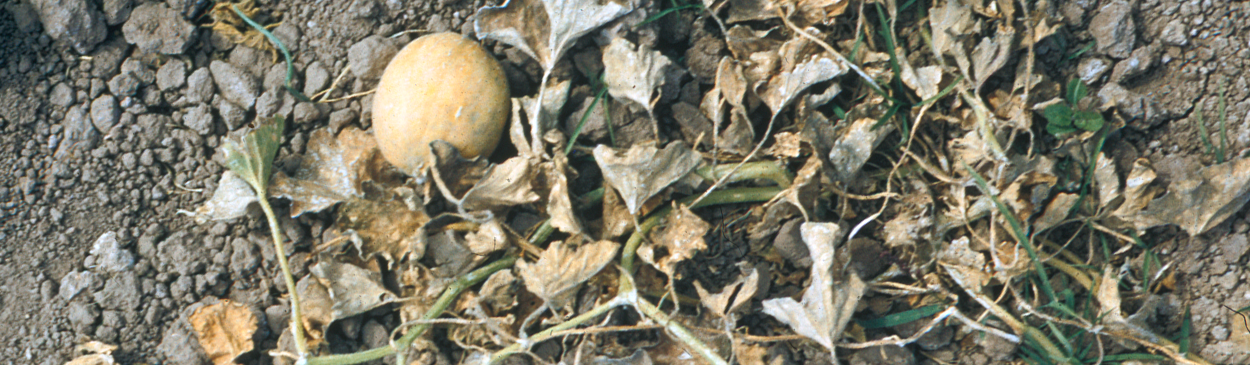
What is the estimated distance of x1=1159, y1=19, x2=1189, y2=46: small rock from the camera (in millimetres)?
1747

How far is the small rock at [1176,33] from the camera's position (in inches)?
68.8

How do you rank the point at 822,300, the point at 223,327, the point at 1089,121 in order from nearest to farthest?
the point at 822,300 → the point at 1089,121 → the point at 223,327

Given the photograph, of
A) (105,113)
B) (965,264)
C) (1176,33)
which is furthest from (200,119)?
(1176,33)

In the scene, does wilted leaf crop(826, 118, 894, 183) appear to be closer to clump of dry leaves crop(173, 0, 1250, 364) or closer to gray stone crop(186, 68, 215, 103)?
clump of dry leaves crop(173, 0, 1250, 364)

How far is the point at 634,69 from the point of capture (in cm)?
171

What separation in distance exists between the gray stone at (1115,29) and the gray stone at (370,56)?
1591 millimetres

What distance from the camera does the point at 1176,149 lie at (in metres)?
1.78

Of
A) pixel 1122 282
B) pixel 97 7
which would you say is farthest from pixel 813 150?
pixel 97 7

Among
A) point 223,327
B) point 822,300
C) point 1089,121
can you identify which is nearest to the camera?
point 822,300

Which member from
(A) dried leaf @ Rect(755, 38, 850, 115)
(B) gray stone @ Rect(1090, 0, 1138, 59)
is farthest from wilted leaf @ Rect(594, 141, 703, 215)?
(B) gray stone @ Rect(1090, 0, 1138, 59)

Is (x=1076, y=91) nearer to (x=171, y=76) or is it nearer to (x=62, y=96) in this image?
(x=171, y=76)

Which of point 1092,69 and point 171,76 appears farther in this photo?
point 171,76

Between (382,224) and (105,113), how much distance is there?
0.74 m

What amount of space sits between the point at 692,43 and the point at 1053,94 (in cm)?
81
